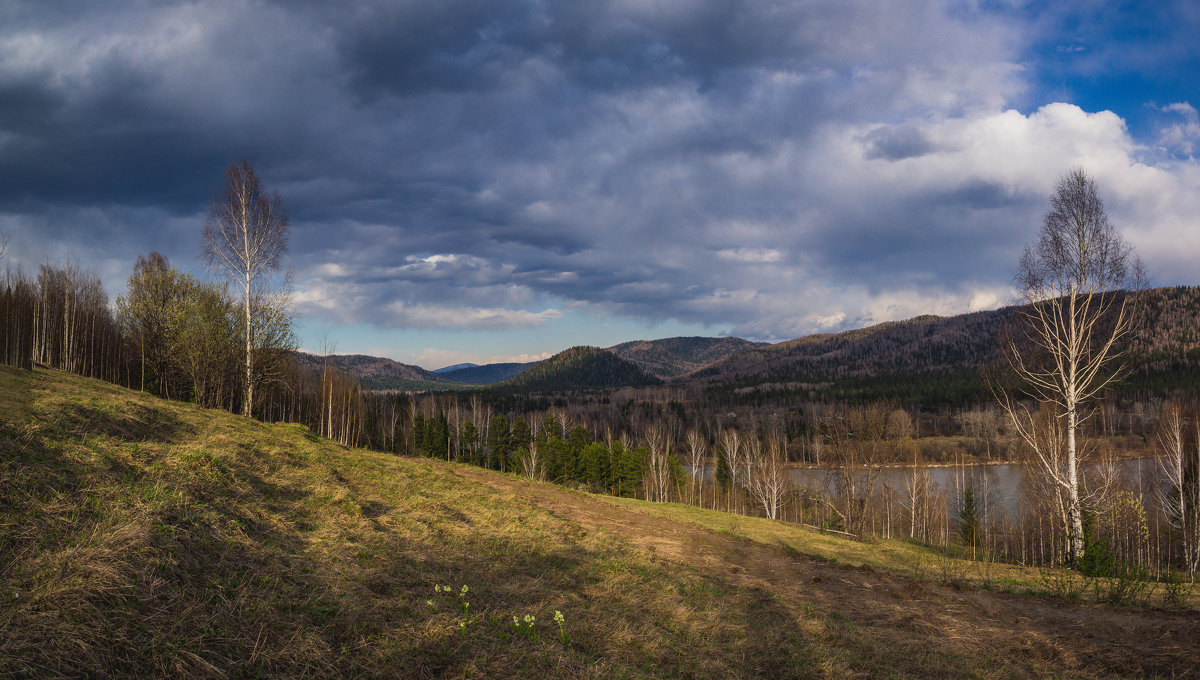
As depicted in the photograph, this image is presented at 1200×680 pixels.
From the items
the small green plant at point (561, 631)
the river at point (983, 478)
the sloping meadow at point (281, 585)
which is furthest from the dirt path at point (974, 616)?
the river at point (983, 478)

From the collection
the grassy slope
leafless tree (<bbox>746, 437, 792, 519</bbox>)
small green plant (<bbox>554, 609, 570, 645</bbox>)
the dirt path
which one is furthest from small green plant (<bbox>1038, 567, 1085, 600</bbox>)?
leafless tree (<bbox>746, 437, 792, 519</bbox>)

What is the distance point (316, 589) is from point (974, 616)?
11315mm

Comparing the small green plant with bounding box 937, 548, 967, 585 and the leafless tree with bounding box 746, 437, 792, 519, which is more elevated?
the small green plant with bounding box 937, 548, 967, 585

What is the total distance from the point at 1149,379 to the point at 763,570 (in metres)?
170

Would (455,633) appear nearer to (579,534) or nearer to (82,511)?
(82,511)

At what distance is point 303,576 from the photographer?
6.64 meters

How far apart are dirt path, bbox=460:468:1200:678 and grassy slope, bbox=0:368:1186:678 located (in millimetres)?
166

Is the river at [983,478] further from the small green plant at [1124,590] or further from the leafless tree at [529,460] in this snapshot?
the small green plant at [1124,590]

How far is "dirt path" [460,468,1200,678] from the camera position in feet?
23.6

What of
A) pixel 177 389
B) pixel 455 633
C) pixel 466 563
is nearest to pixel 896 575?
pixel 466 563

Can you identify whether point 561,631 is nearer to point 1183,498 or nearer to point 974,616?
point 974,616

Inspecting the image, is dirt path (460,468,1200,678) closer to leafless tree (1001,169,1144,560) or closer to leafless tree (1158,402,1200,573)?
leafless tree (1001,169,1144,560)

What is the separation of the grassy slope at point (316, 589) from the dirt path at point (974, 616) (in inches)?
6.5

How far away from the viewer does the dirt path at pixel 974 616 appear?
719 cm
